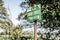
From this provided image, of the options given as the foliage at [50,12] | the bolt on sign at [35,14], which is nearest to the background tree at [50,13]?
the foliage at [50,12]

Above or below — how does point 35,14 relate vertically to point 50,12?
above

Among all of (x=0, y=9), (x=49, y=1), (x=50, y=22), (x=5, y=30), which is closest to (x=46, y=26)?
(x=50, y=22)

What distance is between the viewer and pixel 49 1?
37.5 ft

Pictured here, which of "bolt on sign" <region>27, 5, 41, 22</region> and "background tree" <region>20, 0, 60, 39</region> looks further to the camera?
Result: "background tree" <region>20, 0, 60, 39</region>

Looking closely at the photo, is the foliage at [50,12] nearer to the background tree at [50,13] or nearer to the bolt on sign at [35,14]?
the background tree at [50,13]

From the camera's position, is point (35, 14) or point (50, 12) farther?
point (50, 12)

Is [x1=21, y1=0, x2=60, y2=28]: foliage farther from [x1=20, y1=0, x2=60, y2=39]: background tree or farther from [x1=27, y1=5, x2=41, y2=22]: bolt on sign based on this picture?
[x1=27, y1=5, x2=41, y2=22]: bolt on sign

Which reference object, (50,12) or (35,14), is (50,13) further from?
(35,14)

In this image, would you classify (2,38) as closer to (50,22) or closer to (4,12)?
(4,12)

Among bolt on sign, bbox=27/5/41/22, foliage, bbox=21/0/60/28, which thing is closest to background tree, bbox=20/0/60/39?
foliage, bbox=21/0/60/28

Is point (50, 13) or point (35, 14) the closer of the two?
point (35, 14)

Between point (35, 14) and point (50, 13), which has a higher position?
point (35, 14)

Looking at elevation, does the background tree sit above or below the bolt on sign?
below

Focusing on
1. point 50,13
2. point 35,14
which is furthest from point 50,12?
point 35,14
